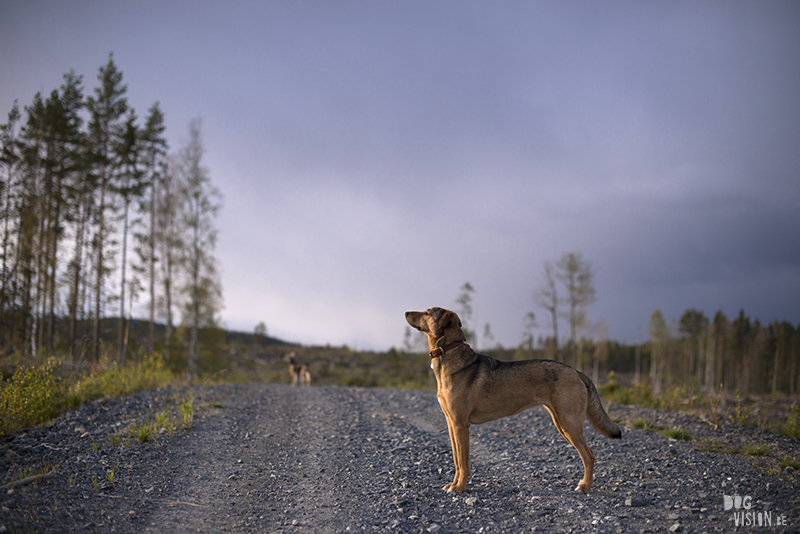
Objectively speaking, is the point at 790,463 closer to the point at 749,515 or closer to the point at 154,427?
the point at 749,515

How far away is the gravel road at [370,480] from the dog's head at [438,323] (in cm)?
194

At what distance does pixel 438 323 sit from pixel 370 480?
2.38 m

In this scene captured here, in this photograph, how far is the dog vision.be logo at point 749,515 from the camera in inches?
155

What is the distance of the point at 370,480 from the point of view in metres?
5.43

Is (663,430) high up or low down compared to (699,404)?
up

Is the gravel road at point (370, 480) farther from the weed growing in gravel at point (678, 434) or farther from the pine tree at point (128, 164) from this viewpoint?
the pine tree at point (128, 164)

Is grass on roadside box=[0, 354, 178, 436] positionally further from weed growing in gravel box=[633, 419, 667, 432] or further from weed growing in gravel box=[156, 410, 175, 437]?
weed growing in gravel box=[633, 419, 667, 432]

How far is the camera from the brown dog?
4.98m

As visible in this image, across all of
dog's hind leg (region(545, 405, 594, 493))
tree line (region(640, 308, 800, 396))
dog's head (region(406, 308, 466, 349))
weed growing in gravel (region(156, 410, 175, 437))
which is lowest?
tree line (region(640, 308, 800, 396))

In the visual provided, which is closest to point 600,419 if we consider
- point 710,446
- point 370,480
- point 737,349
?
point 370,480

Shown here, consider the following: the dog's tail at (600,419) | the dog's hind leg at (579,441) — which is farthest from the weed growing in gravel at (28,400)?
the dog's tail at (600,419)

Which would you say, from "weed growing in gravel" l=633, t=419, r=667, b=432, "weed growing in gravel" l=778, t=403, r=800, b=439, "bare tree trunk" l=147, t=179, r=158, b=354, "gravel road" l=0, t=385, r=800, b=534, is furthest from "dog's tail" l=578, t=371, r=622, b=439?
"bare tree trunk" l=147, t=179, r=158, b=354

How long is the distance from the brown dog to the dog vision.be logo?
49.5 inches

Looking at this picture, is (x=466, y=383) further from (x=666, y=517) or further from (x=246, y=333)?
(x=246, y=333)
